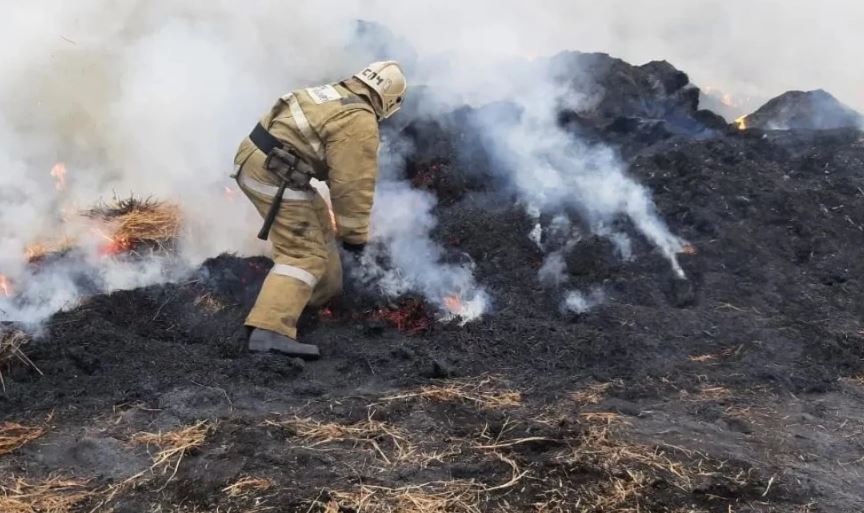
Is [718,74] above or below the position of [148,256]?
above

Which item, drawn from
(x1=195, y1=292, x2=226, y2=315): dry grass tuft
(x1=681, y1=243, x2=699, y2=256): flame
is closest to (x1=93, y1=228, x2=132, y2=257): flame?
(x1=195, y1=292, x2=226, y2=315): dry grass tuft

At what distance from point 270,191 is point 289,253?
1.49ft

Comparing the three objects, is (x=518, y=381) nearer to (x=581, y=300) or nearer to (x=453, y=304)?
(x=453, y=304)

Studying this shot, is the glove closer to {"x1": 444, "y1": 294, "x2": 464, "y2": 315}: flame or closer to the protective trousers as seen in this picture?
the protective trousers

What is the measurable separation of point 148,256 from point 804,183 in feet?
20.1

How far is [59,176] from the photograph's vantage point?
7121mm

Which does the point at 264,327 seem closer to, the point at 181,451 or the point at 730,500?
the point at 181,451

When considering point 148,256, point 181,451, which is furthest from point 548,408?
point 148,256

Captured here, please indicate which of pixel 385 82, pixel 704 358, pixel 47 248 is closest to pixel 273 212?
pixel 385 82

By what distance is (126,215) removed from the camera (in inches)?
249

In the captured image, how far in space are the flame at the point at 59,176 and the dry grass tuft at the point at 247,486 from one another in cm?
509

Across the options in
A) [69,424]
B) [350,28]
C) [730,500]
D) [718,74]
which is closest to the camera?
[730,500]

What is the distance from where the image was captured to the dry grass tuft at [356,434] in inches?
136

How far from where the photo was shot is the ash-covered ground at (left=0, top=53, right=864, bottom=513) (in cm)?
315
